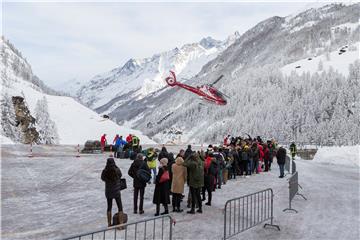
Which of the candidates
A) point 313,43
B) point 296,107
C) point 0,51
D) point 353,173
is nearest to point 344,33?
point 313,43

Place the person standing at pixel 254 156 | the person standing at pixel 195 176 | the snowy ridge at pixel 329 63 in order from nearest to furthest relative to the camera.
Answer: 1. the person standing at pixel 195 176
2. the person standing at pixel 254 156
3. the snowy ridge at pixel 329 63

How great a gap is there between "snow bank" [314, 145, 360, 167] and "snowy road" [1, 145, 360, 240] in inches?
269

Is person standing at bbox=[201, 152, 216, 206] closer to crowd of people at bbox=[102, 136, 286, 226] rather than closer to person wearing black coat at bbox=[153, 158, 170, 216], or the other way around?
crowd of people at bbox=[102, 136, 286, 226]

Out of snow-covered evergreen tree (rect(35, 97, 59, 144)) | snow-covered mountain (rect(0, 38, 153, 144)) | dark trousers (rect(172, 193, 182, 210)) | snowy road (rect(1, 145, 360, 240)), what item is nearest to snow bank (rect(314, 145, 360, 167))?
snowy road (rect(1, 145, 360, 240))

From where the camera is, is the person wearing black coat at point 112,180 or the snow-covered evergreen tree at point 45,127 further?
the snow-covered evergreen tree at point 45,127

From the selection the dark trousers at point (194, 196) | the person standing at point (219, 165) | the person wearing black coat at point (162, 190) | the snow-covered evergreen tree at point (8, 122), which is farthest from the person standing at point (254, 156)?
the snow-covered evergreen tree at point (8, 122)

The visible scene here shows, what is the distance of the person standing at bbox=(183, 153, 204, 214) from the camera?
11438 millimetres

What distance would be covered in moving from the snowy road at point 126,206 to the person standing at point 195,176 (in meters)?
0.53

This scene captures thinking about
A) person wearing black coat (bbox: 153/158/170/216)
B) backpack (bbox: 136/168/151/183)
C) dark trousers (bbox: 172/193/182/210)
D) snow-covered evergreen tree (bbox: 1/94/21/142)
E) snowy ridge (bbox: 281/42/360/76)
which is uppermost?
snowy ridge (bbox: 281/42/360/76)

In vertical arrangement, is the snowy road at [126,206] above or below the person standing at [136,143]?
below

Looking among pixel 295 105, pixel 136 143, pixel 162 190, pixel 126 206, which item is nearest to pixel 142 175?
pixel 162 190

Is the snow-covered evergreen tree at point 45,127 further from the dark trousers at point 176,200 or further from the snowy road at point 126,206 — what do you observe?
the dark trousers at point 176,200

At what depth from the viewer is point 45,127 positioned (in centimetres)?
→ 5847

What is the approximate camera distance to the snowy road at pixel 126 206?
10.1m
